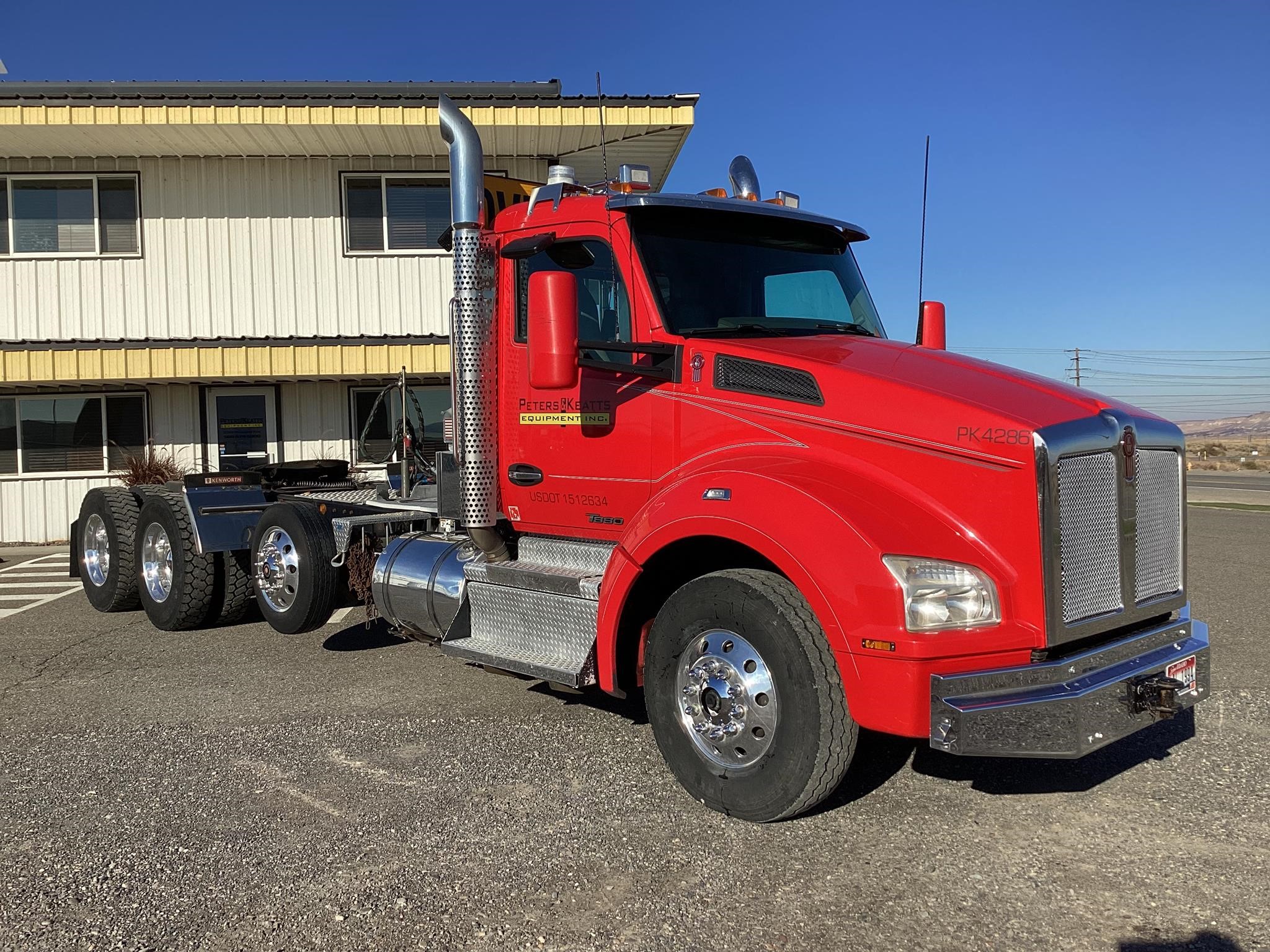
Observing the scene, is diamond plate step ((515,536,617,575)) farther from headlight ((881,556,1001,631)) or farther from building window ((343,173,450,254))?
building window ((343,173,450,254))

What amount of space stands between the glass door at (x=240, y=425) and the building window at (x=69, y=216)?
103 inches

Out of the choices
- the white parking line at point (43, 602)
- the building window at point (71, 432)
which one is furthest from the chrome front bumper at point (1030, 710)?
the building window at point (71, 432)

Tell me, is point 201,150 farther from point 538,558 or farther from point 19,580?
point 538,558

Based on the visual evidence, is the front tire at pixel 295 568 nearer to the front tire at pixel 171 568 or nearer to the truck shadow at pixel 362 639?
the truck shadow at pixel 362 639

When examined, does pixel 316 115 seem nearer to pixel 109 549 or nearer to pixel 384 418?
pixel 384 418

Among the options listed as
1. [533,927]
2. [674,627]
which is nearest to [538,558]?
[674,627]

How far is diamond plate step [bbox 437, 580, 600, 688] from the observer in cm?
468

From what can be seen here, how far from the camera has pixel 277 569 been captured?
275 inches

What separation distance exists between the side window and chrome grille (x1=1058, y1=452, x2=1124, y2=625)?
2047mm

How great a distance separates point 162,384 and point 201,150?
366 centimetres

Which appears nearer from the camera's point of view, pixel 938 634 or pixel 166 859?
pixel 938 634

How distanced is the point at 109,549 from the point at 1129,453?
837 centimetres

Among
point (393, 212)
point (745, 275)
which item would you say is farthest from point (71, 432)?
point (745, 275)

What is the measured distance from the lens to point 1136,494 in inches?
153
